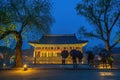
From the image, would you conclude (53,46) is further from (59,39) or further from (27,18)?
(27,18)

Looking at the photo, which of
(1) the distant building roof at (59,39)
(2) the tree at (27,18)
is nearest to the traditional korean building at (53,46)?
(1) the distant building roof at (59,39)

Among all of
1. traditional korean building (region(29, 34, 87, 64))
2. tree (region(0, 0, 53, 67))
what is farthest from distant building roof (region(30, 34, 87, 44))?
tree (region(0, 0, 53, 67))

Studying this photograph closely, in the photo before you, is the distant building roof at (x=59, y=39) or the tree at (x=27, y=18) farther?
the distant building roof at (x=59, y=39)

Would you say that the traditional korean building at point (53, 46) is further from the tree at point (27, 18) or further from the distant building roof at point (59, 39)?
the tree at point (27, 18)

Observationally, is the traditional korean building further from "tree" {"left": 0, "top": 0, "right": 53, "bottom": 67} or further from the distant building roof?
"tree" {"left": 0, "top": 0, "right": 53, "bottom": 67}

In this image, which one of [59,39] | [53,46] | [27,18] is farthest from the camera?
[59,39]

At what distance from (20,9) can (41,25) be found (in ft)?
7.67

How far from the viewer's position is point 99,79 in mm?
17297

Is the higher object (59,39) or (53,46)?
(59,39)

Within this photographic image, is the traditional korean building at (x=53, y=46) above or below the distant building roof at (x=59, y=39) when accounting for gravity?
below

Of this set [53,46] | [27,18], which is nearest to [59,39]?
→ [53,46]

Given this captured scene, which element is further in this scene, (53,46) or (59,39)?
(59,39)

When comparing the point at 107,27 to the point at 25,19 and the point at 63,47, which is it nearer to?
the point at 25,19

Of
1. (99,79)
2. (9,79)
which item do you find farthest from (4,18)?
(99,79)
